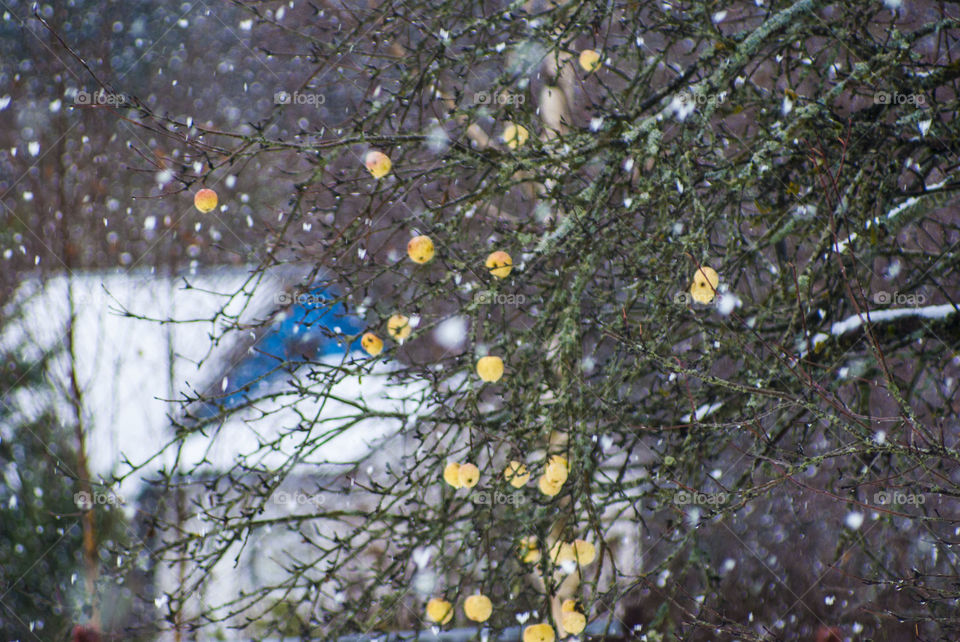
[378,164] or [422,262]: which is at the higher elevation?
[378,164]

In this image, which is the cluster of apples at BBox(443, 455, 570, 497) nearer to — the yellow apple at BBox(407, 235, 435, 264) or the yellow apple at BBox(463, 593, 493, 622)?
the yellow apple at BBox(463, 593, 493, 622)

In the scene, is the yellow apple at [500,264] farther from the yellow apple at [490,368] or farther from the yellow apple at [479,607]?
the yellow apple at [479,607]

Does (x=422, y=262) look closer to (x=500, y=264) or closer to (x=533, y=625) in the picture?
(x=500, y=264)

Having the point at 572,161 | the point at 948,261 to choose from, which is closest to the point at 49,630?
the point at 572,161

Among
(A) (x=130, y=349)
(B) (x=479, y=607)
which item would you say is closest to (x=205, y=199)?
(B) (x=479, y=607)

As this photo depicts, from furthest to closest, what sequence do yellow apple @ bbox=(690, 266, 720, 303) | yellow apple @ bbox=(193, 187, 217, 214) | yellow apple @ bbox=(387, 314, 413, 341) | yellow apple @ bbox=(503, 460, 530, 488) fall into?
yellow apple @ bbox=(387, 314, 413, 341)
yellow apple @ bbox=(193, 187, 217, 214)
yellow apple @ bbox=(503, 460, 530, 488)
yellow apple @ bbox=(690, 266, 720, 303)

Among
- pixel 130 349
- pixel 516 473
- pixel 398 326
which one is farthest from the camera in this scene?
pixel 130 349

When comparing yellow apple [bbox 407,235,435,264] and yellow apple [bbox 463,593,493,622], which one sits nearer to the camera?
yellow apple [bbox 463,593,493,622]

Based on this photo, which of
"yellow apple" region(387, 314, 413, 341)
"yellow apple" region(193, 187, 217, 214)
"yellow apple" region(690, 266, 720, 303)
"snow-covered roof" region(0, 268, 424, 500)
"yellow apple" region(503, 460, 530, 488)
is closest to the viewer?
"yellow apple" region(690, 266, 720, 303)

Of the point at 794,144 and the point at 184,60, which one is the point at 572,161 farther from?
the point at 184,60

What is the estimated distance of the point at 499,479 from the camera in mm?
2225

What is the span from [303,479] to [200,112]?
379cm

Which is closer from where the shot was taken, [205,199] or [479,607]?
→ [479,607]

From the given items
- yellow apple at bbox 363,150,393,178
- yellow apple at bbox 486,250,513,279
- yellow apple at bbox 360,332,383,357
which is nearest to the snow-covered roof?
yellow apple at bbox 360,332,383,357
